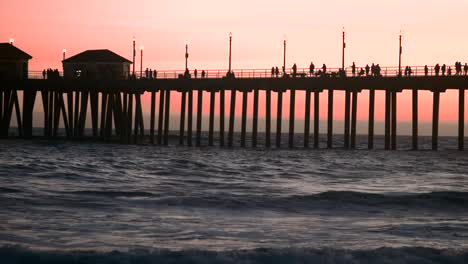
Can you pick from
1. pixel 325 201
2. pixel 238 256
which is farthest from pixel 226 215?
pixel 238 256

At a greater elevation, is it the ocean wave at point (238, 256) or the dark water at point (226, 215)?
the dark water at point (226, 215)

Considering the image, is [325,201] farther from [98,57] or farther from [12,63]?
[12,63]

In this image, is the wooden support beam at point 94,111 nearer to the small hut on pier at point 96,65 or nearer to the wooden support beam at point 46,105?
the small hut on pier at point 96,65

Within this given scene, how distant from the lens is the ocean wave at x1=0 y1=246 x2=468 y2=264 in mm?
A: 14680

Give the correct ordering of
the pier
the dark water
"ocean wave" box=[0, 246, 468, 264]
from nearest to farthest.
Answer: "ocean wave" box=[0, 246, 468, 264] → the dark water → the pier

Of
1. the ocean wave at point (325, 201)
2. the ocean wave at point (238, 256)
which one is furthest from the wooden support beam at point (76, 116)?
the ocean wave at point (238, 256)

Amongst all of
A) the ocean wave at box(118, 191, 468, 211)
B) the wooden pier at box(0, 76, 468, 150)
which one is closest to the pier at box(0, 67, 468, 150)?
the wooden pier at box(0, 76, 468, 150)

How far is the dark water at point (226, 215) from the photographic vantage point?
15.3m

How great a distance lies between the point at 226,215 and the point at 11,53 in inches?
2202

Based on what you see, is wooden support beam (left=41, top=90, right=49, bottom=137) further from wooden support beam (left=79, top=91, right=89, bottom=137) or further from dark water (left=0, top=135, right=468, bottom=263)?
dark water (left=0, top=135, right=468, bottom=263)

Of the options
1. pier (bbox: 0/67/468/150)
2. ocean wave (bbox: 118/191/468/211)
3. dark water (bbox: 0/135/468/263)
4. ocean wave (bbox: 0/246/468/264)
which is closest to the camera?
ocean wave (bbox: 0/246/468/264)

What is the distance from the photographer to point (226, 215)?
2120cm

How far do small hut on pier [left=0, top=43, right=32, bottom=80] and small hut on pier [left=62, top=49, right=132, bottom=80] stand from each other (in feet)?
11.5

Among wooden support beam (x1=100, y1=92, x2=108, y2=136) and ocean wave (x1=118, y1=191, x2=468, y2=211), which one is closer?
ocean wave (x1=118, y1=191, x2=468, y2=211)
